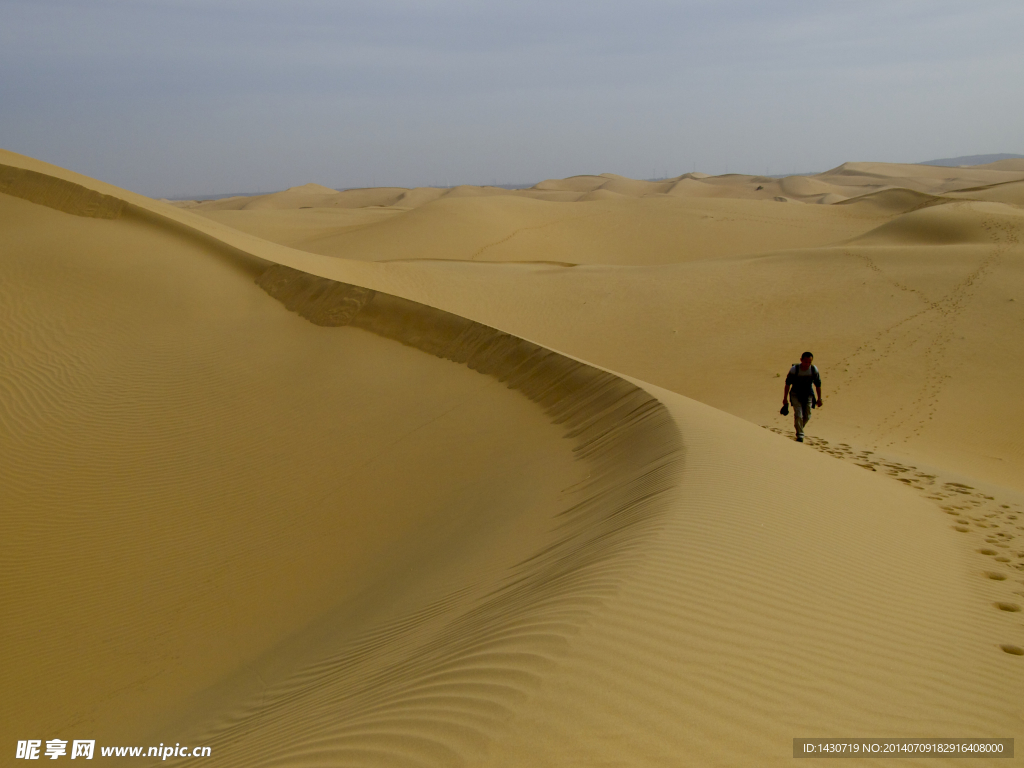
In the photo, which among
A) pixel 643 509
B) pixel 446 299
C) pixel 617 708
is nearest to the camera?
pixel 617 708

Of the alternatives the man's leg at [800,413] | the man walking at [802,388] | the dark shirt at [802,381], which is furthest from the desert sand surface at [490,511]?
the dark shirt at [802,381]

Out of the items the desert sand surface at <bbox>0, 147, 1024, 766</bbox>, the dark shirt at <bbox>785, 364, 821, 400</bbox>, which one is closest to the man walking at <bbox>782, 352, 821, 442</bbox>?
the dark shirt at <bbox>785, 364, 821, 400</bbox>

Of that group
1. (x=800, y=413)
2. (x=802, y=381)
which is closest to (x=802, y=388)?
(x=802, y=381)

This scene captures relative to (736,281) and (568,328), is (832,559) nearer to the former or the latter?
(568,328)

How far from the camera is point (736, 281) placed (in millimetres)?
21125

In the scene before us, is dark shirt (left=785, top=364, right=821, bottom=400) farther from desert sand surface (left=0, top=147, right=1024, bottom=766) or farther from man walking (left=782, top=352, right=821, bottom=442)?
desert sand surface (left=0, top=147, right=1024, bottom=766)

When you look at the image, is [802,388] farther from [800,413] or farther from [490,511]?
[490,511]

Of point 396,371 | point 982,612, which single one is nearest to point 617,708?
point 982,612

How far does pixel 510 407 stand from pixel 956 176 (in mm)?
118457

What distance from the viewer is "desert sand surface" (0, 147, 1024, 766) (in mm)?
3314

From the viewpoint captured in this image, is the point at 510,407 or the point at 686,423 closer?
the point at 686,423

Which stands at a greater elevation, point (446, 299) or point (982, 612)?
point (446, 299)

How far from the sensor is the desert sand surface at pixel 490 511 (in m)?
3.31

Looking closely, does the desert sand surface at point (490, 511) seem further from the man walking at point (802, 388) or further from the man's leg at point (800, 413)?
the man walking at point (802, 388)
